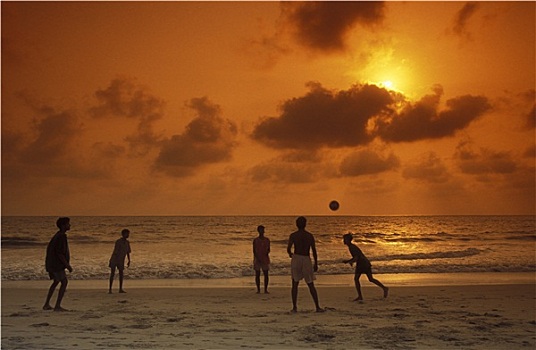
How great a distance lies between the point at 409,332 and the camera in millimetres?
10578

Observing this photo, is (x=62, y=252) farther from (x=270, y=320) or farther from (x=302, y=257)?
(x=302, y=257)

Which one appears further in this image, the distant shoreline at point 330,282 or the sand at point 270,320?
the distant shoreline at point 330,282

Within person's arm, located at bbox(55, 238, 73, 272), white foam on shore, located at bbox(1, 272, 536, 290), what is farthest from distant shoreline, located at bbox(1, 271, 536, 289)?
person's arm, located at bbox(55, 238, 73, 272)

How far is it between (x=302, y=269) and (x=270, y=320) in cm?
130

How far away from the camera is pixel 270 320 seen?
1192cm

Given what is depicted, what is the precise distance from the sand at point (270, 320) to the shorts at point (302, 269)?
2.67 feet

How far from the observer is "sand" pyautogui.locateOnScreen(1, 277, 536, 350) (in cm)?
972

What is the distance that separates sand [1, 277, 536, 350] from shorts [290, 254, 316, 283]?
2.67 ft

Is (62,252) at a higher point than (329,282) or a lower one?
higher

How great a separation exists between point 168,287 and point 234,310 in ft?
20.4

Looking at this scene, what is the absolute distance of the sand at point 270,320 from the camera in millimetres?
9719

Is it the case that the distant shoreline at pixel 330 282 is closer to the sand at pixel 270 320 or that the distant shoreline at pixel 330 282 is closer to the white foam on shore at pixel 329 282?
the white foam on shore at pixel 329 282

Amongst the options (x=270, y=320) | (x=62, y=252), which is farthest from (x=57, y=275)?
(x=270, y=320)

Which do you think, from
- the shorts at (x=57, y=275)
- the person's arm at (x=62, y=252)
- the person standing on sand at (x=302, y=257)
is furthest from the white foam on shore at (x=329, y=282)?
the person standing on sand at (x=302, y=257)
